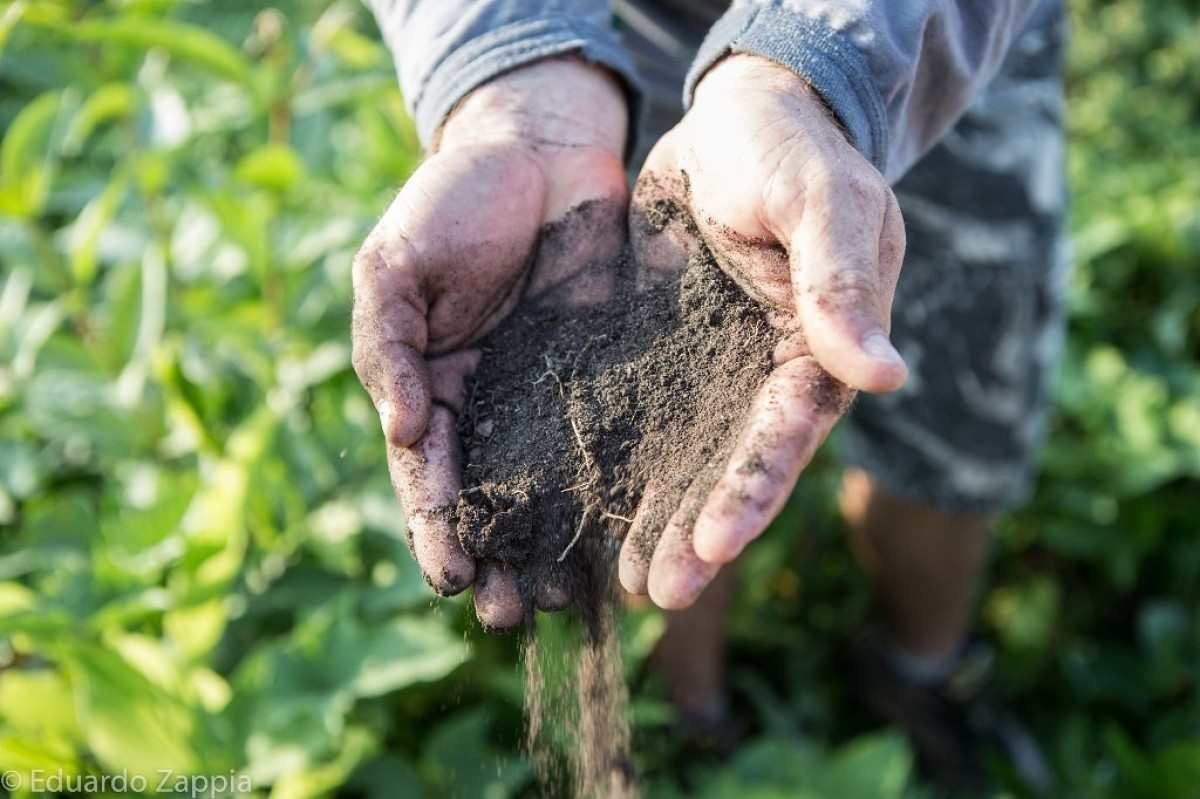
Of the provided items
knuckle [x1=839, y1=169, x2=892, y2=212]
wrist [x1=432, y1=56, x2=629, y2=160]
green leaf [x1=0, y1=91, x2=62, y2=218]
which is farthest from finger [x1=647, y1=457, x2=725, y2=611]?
green leaf [x1=0, y1=91, x2=62, y2=218]

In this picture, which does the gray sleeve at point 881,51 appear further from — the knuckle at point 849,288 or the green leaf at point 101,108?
the green leaf at point 101,108

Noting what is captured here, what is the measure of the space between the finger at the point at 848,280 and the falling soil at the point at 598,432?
7.1 inches

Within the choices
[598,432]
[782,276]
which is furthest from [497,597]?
[782,276]

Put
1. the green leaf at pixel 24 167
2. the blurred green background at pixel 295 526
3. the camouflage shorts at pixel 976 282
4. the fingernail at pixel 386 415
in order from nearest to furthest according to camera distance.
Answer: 1. the fingernail at pixel 386 415
2. the blurred green background at pixel 295 526
3. the camouflage shorts at pixel 976 282
4. the green leaf at pixel 24 167

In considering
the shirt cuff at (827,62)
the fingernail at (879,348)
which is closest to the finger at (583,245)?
the shirt cuff at (827,62)

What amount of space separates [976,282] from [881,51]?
0.85 metres

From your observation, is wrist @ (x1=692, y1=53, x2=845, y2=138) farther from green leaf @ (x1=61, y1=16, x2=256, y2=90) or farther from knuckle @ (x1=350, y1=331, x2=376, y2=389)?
green leaf @ (x1=61, y1=16, x2=256, y2=90)

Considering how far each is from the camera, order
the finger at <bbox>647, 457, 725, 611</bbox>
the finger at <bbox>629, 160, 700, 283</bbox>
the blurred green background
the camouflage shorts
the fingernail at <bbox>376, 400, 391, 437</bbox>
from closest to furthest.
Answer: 1. the finger at <bbox>647, 457, 725, 611</bbox>
2. the fingernail at <bbox>376, 400, 391, 437</bbox>
3. the finger at <bbox>629, 160, 700, 283</bbox>
4. the blurred green background
5. the camouflage shorts

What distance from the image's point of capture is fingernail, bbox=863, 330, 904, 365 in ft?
3.37

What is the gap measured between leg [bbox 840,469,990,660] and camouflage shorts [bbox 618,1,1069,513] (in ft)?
0.43

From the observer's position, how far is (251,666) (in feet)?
5.71

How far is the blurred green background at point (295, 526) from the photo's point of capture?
1.69 metres

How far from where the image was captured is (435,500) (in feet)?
4.16

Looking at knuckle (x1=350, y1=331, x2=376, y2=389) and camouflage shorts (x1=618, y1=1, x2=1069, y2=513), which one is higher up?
knuckle (x1=350, y1=331, x2=376, y2=389)
